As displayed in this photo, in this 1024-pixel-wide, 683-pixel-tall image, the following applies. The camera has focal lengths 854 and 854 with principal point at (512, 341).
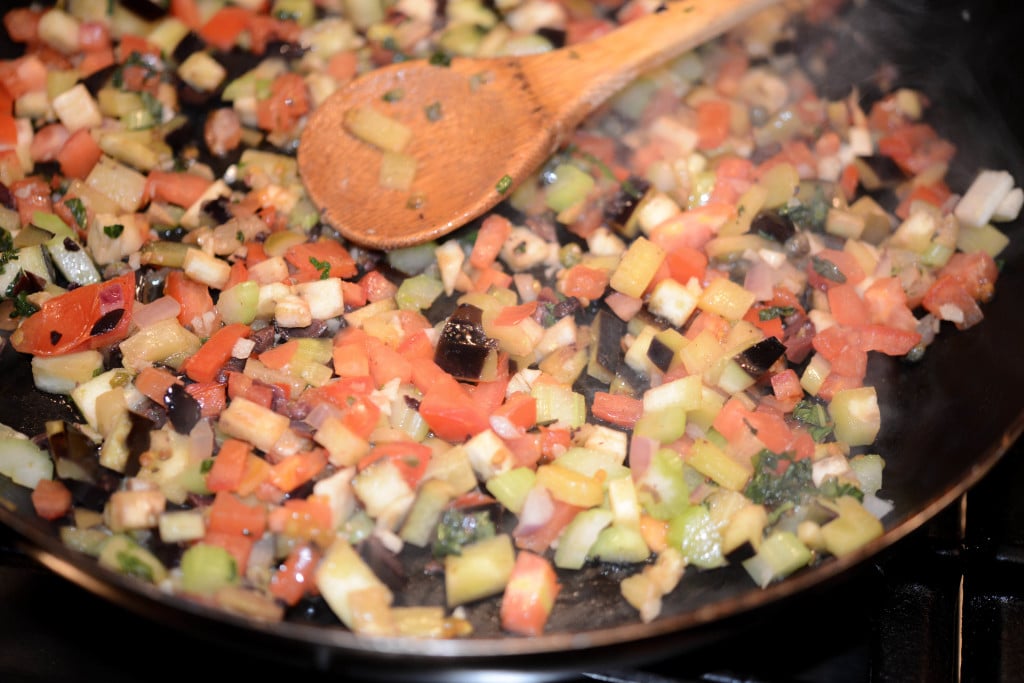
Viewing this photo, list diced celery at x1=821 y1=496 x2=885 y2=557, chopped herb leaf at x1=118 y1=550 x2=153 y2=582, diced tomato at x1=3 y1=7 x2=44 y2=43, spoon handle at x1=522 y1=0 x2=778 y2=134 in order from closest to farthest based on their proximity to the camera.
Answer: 1. chopped herb leaf at x1=118 y1=550 x2=153 y2=582
2. diced celery at x1=821 y1=496 x2=885 y2=557
3. spoon handle at x1=522 y1=0 x2=778 y2=134
4. diced tomato at x1=3 y1=7 x2=44 y2=43

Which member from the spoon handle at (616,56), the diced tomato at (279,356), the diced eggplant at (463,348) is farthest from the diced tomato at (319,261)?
the spoon handle at (616,56)

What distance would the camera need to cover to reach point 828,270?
3.17 metres

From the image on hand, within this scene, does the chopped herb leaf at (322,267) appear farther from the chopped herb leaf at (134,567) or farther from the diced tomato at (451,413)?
the chopped herb leaf at (134,567)

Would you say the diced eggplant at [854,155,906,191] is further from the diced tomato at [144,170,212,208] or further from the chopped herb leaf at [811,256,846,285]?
the diced tomato at [144,170,212,208]

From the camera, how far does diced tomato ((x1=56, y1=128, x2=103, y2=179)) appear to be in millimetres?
3322

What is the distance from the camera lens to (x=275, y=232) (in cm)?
323

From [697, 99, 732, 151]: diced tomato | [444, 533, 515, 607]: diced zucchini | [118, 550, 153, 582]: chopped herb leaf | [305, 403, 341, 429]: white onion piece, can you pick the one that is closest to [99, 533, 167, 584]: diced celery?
[118, 550, 153, 582]: chopped herb leaf

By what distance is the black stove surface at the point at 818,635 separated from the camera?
2.40 metres

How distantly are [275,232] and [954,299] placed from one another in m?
2.50

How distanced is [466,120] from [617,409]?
130cm

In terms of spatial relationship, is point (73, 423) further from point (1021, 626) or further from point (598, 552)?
point (1021, 626)

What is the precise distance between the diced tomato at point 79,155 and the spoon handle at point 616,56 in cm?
172

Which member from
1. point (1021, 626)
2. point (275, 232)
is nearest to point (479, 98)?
point (275, 232)

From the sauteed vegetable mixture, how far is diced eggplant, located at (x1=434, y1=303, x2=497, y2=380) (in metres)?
0.01
